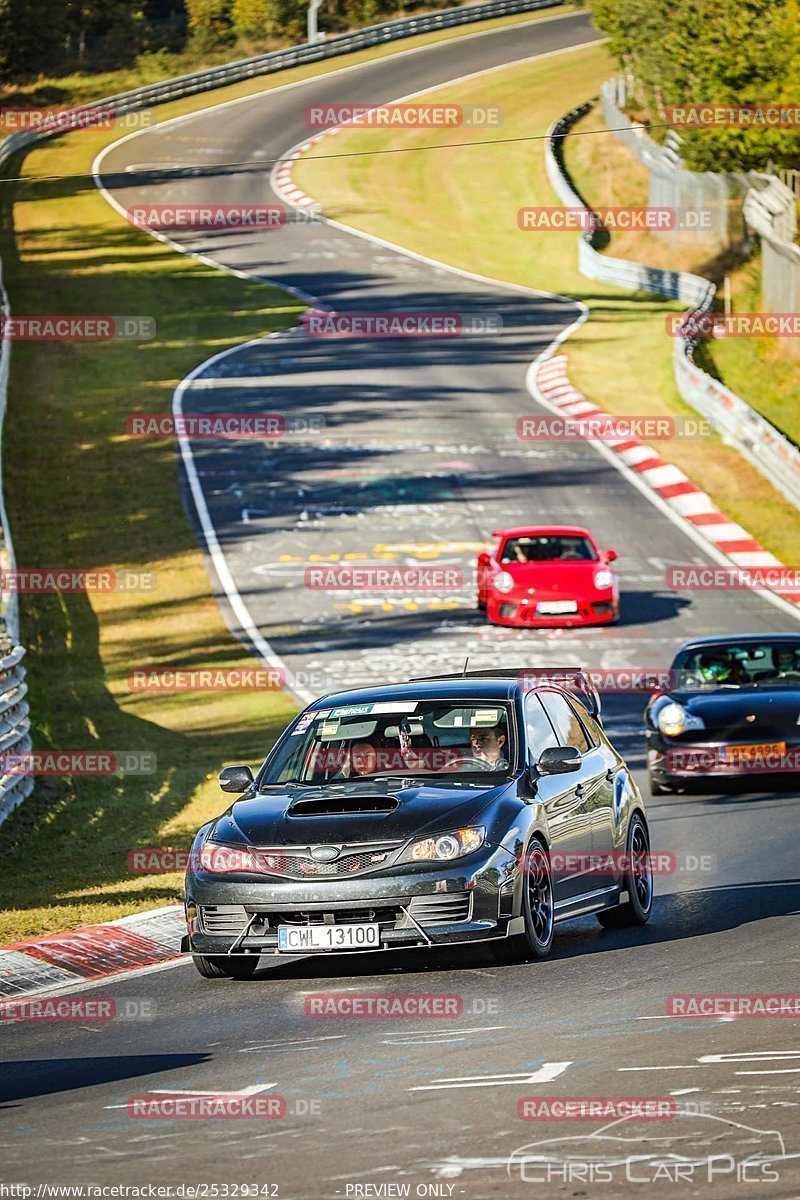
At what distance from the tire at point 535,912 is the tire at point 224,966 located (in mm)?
1324

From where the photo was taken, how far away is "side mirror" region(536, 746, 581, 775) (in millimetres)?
10641

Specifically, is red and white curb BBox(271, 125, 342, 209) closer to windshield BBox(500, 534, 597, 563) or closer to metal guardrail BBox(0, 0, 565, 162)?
metal guardrail BBox(0, 0, 565, 162)

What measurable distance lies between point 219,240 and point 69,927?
50.4 m

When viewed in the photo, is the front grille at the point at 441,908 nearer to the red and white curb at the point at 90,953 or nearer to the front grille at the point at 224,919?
the front grille at the point at 224,919

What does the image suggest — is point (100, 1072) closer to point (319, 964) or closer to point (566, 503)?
point (319, 964)

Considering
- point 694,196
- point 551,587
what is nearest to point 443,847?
point 551,587

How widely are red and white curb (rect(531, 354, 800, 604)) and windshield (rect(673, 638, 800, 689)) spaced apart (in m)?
10.7

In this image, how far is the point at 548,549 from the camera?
29.2m

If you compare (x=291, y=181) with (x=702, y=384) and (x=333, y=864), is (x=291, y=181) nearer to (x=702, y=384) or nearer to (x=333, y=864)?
(x=702, y=384)

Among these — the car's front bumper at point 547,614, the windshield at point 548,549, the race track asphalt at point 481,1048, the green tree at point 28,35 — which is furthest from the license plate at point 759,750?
the green tree at point 28,35

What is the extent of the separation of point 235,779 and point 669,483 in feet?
85.8

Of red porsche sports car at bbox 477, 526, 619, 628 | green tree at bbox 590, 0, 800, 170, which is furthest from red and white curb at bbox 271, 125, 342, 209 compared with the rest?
red porsche sports car at bbox 477, 526, 619, 628

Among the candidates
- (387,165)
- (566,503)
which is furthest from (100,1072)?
(387,165)

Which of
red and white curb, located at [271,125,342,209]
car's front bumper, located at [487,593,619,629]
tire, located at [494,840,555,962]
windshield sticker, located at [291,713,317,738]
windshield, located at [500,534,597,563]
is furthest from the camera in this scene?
red and white curb, located at [271,125,342,209]
